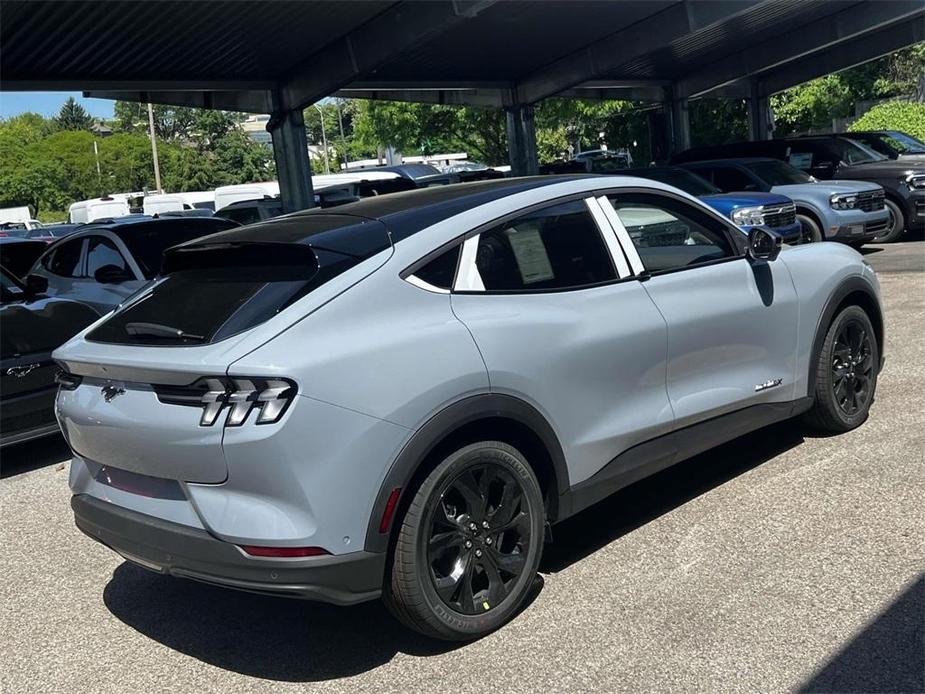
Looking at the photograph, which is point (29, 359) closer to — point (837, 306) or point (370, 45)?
point (837, 306)

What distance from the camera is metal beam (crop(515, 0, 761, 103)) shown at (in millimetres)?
20297

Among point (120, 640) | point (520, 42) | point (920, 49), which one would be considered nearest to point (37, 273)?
point (120, 640)

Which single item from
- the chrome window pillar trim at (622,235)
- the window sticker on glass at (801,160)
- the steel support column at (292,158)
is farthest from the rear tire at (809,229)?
the chrome window pillar trim at (622,235)

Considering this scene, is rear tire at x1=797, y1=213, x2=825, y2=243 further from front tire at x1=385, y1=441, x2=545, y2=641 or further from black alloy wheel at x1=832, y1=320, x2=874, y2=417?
front tire at x1=385, y1=441, x2=545, y2=641

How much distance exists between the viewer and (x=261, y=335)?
3424 millimetres

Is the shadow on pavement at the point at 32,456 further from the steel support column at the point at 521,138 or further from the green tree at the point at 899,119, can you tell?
the green tree at the point at 899,119

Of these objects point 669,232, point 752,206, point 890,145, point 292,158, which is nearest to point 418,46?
point 292,158

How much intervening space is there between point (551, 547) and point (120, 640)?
201cm

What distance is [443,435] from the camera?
360 cm

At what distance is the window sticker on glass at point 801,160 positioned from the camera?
17844 mm

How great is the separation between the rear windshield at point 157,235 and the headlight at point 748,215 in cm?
643

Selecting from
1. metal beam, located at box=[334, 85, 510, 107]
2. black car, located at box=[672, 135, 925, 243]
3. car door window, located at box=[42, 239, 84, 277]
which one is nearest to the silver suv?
car door window, located at box=[42, 239, 84, 277]

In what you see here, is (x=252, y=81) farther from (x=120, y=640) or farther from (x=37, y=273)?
(x=120, y=640)

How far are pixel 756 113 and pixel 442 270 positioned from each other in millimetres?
31718
